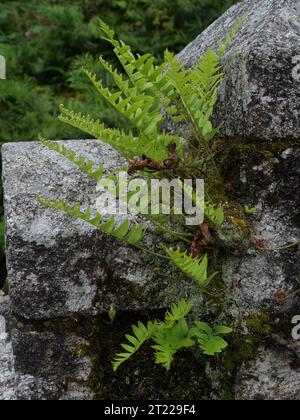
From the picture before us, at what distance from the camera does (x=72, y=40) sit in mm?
5531

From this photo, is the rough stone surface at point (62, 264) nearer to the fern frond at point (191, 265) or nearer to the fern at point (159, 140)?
the fern at point (159, 140)

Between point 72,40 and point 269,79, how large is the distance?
3.42 meters

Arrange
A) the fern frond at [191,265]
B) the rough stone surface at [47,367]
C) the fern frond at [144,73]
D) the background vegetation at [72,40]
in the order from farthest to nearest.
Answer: the background vegetation at [72,40] < the rough stone surface at [47,367] < the fern frond at [144,73] < the fern frond at [191,265]

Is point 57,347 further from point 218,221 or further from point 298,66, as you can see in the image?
point 298,66

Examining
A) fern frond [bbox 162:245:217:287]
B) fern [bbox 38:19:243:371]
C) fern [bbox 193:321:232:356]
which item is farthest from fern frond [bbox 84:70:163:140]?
fern [bbox 193:321:232:356]

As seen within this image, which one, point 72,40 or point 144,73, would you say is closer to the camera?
point 144,73

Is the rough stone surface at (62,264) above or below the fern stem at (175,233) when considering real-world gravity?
below

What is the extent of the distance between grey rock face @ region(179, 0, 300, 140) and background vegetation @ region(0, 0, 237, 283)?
2368mm

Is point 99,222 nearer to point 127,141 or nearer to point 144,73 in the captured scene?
point 127,141

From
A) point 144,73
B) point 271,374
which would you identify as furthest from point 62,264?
point 271,374

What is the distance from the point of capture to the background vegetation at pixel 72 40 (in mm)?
4945

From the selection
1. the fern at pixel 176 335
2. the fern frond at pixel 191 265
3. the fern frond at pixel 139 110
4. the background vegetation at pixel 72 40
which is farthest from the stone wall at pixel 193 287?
the background vegetation at pixel 72 40

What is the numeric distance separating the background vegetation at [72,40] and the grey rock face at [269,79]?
7.77 ft

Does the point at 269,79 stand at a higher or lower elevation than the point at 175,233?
higher
